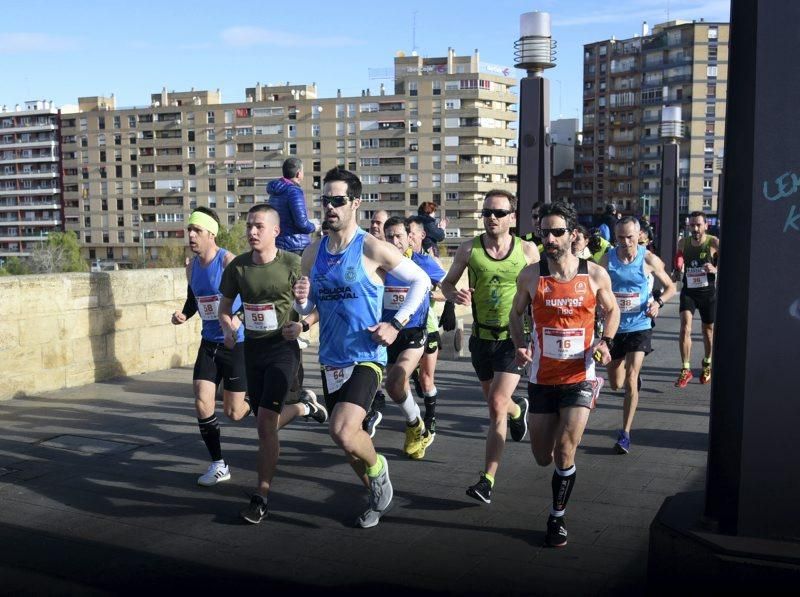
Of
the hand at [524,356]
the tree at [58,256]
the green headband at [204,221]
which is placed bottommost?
the tree at [58,256]

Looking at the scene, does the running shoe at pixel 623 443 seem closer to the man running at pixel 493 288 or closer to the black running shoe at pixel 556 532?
the man running at pixel 493 288

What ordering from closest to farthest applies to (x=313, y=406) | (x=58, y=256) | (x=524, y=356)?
(x=524, y=356), (x=313, y=406), (x=58, y=256)

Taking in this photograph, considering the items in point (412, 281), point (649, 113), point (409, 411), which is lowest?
point (409, 411)

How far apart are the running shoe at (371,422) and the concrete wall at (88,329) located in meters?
4.24

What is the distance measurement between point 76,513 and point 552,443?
3.13m

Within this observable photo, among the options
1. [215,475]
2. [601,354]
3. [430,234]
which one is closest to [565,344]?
[601,354]

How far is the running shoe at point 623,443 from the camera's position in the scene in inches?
301

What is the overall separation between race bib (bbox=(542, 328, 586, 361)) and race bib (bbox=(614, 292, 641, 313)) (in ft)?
10.2

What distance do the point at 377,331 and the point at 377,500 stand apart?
1075 mm

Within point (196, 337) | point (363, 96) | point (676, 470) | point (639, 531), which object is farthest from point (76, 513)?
point (363, 96)

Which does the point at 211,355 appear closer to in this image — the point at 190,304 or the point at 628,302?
the point at 190,304

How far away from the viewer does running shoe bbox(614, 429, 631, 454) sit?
25.1ft

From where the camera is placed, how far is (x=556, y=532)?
5.26m

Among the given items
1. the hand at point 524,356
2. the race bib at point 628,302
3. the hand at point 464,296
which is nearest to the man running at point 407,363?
the hand at point 464,296
